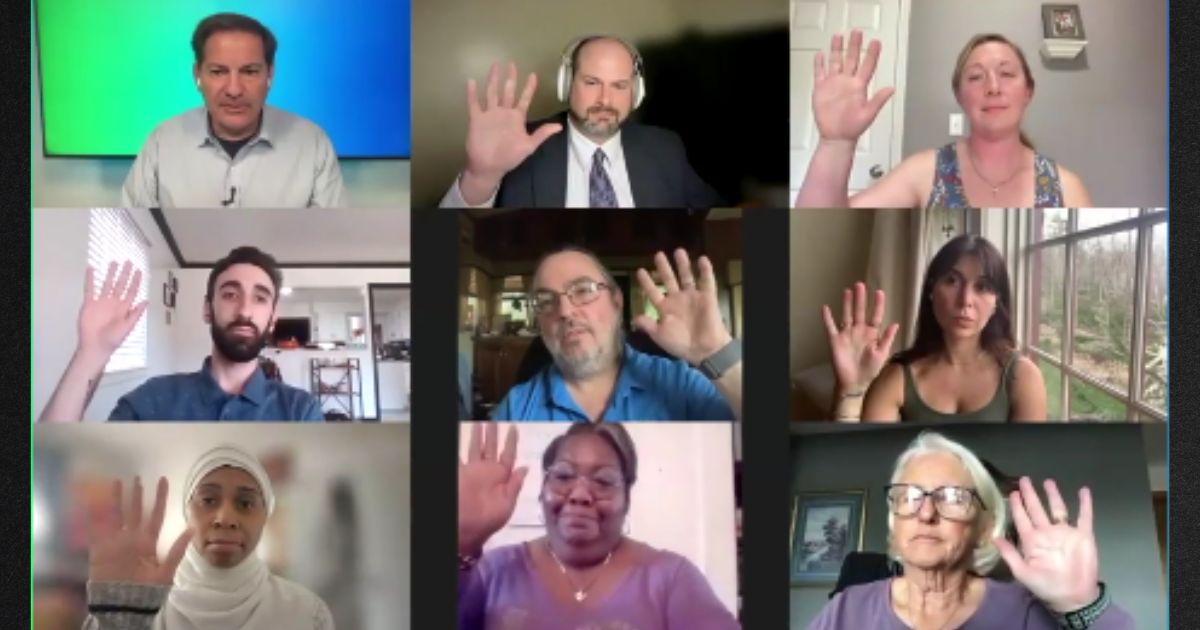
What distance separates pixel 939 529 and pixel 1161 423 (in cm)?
57

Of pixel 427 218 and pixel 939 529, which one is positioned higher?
pixel 427 218

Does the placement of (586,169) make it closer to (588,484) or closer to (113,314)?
(588,484)

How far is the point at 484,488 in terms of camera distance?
2023 millimetres

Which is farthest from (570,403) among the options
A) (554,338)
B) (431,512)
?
(431,512)

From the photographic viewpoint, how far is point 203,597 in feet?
6.70

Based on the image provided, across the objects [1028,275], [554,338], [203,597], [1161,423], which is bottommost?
[203,597]

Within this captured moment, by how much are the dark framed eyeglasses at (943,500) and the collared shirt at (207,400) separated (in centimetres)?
131

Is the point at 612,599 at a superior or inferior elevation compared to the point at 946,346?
inferior

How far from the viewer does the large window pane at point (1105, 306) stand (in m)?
2.04

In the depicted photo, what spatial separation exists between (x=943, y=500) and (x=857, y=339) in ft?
1.33

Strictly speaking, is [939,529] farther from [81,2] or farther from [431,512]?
[81,2]

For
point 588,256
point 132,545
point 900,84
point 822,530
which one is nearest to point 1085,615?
point 822,530

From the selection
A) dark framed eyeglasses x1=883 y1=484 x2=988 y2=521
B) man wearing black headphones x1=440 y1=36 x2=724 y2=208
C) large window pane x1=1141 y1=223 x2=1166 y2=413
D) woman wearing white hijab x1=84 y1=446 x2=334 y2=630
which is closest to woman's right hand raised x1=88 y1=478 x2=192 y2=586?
woman wearing white hijab x1=84 y1=446 x2=334 y2=630
